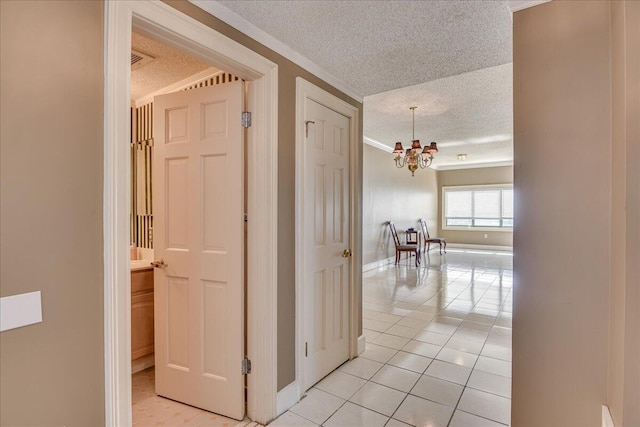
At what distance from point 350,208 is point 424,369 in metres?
1.52

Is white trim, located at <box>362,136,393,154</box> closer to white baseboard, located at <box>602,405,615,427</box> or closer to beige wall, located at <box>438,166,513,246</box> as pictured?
beige wall, located at <box>438,166,513,246</box>

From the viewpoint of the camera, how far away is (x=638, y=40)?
106 cm

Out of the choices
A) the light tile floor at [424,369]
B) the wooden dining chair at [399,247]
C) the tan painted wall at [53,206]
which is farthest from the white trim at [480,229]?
the tan painted wall at [53,206]

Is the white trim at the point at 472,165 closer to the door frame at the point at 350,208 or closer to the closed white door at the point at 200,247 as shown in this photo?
the door frame at the point at 350,208

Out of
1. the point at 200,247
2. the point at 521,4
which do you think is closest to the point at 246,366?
the point at 200,247

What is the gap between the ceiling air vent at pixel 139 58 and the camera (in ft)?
7.14

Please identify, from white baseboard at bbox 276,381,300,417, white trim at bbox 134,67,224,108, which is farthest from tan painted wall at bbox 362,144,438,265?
white baseboard at bbox 276,381,300,417

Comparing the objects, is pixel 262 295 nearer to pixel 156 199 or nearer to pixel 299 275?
pixel 299 275

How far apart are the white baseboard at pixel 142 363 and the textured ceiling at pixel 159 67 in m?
2.39

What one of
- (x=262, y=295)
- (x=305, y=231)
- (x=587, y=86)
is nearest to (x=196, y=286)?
(x=262, y=295)

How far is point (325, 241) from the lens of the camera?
2549 mm

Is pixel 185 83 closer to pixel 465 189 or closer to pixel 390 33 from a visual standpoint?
pixel 390 33

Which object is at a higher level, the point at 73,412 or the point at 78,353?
the point at 78,353

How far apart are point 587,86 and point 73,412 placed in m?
2.49
